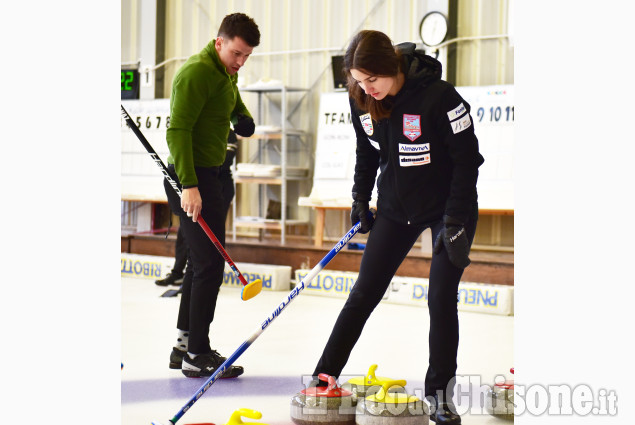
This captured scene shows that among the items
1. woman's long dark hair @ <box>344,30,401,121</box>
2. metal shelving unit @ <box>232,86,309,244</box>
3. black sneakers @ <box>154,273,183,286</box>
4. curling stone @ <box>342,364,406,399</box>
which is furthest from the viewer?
metal shelving unit @ <box>232,86,309,244</box>

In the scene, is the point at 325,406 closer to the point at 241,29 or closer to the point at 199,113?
the point at 199,113

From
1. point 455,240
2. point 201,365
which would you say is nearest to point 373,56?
point 455,240

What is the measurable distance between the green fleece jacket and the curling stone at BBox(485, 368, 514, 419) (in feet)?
4.67

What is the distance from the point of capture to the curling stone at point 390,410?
95.4 inches

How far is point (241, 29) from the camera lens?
3.06m

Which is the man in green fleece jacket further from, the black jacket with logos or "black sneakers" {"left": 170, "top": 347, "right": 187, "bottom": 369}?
the black jacket with logos

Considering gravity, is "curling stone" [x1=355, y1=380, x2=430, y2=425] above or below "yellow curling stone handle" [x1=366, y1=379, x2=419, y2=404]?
below

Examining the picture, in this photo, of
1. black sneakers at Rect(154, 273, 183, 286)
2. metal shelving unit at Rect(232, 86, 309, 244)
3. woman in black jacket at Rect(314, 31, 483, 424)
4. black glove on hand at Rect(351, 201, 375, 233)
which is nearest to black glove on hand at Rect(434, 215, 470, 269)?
woman in black jacket at Rect(314, 31, 483, 424)

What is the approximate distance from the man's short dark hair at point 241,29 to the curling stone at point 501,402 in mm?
1655

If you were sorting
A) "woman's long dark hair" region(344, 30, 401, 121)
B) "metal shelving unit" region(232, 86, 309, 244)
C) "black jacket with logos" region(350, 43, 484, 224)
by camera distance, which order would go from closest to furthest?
"woman's long dark hair" region(344, 30, 401, 121)
"black jacket with logos" region(350, 43, 484, 224)
"metal shelving unit" region(232, 86, 309, 244)

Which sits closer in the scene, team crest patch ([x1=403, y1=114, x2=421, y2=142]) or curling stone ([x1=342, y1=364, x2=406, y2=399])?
team crest patch ([x1=403, y1=114, x2=421, y2=142])

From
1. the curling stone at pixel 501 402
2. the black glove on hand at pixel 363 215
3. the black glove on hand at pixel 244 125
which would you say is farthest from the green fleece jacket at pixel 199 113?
the curling stone at pixel 501 402

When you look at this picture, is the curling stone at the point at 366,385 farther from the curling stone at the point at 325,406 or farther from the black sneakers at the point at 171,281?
the black sneakers at the point at 171,281

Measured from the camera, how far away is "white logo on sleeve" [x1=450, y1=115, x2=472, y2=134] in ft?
7.88
